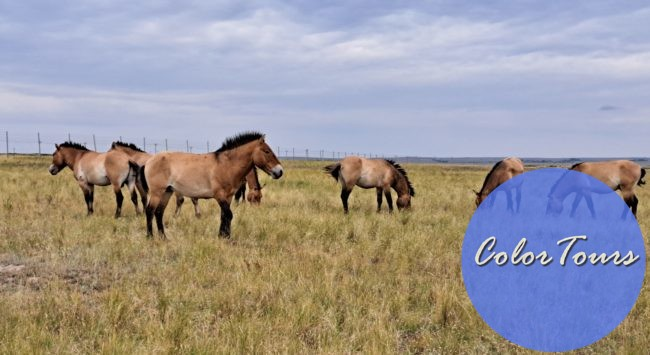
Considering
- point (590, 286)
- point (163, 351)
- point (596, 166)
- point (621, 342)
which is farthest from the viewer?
point (596, 166)

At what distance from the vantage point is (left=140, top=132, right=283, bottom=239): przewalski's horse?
977cm

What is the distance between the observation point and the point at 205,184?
32.1ft

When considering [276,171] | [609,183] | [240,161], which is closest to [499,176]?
[609,183]

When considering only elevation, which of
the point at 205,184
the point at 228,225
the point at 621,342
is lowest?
the point at 621,342

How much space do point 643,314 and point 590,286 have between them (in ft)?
3.81

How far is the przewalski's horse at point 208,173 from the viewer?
9.77m

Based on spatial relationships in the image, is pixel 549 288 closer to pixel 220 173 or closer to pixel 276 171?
pixel 276 171

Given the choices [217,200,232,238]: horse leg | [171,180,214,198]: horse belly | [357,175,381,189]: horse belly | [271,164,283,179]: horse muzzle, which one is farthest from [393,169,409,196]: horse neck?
[171,180,214,198]: horse belly

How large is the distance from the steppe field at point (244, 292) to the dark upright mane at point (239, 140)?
69.3 inches

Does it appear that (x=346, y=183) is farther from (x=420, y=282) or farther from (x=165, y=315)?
(x=165, y=315)

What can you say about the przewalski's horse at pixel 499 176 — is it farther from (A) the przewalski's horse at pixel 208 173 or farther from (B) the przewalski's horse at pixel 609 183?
(A) the przewalski's horse at pixel 208 173

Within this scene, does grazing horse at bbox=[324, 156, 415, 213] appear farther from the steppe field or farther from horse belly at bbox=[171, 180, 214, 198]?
horse belly at bbox=[171, 180, 214, 198]

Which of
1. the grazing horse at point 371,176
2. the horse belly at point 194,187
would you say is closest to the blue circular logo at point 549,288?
the horse belly at point 194,187

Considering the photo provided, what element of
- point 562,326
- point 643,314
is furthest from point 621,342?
point 643,314
